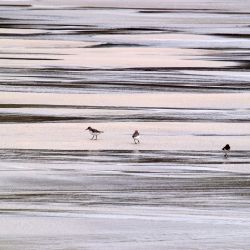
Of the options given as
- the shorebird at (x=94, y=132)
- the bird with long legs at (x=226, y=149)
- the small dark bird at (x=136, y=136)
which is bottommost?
the bird with long legs at (x=226, y=149)

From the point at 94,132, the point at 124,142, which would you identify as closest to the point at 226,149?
the point at 124,142

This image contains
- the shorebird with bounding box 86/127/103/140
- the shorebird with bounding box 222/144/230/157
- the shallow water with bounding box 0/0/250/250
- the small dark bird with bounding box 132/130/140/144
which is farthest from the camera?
the shorebird with bounding box 86/127/103/140

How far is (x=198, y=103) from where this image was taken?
862 inches

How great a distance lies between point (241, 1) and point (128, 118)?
42.9 meters

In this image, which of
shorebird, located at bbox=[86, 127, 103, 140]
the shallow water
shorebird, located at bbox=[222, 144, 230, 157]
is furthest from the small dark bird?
shorebird, located at bbox=[222, 144, 230, 157]

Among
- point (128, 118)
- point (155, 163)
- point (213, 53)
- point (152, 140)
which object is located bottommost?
point (155, 163)

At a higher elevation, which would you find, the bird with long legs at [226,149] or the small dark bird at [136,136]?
the small dark bird at [136,136]

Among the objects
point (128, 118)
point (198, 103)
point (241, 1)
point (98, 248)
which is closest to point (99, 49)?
point (198, 103)

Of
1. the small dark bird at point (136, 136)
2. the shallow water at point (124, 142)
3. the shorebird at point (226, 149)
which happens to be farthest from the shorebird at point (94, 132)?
the shorebird at point (226, 149)

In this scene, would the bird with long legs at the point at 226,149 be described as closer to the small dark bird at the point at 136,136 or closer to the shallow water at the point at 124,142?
the shallow water at the point at 124,142

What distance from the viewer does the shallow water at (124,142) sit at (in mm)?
12125

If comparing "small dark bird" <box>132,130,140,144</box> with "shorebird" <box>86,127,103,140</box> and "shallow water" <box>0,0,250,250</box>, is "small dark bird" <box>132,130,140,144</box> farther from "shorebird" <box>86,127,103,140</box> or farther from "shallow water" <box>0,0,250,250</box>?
"shorebird" <box>86,127,103,140</box>

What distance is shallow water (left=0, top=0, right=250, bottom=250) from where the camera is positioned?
39.8 ft

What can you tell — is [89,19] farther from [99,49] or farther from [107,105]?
[107,105]
